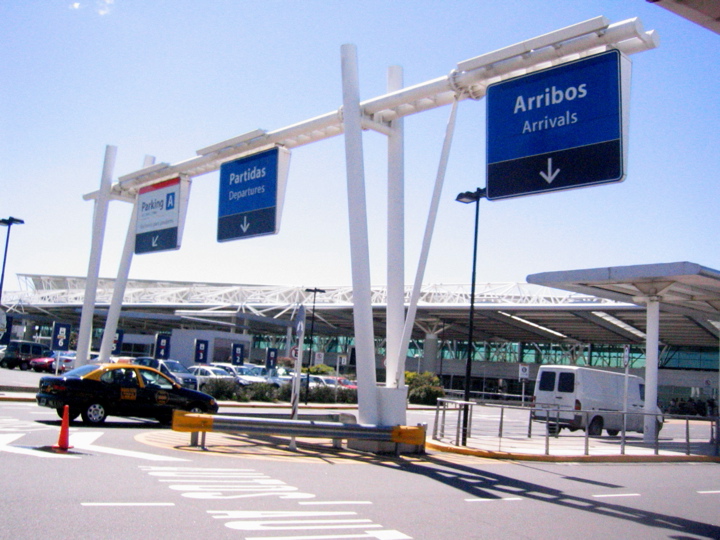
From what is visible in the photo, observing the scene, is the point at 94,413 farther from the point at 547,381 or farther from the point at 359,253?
the point at 547,381

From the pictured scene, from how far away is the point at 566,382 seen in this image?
2370 centimetres

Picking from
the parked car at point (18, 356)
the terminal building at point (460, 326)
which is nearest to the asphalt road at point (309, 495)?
the terminal building at point (460, 326)

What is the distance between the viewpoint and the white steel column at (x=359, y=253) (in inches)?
572

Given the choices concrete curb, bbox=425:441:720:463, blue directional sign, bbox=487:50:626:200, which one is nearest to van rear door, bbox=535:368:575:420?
concrete curb, bbox=425:441:720:463

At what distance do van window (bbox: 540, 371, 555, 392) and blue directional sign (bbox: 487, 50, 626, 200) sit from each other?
1420 cm

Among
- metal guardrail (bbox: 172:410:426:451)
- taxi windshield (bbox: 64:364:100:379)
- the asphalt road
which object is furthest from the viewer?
taxi windshield (bbox: 64:364:100:379)

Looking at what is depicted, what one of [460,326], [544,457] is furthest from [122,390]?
[460,326]

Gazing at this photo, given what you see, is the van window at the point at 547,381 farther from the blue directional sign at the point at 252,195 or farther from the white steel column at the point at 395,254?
the blue directional sign at the point at 252,195

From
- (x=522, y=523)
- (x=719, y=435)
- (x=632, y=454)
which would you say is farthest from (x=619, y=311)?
(x=522, y=523)

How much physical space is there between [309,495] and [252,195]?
9178mm

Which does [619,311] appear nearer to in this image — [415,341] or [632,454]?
[632,454]

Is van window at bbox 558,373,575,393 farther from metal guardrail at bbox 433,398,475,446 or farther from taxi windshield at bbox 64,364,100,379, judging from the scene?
taxi windshield at bbox 64,364,100,379

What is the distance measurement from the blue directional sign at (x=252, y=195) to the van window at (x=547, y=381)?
12.6 meters

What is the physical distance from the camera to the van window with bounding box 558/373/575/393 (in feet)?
77.2
